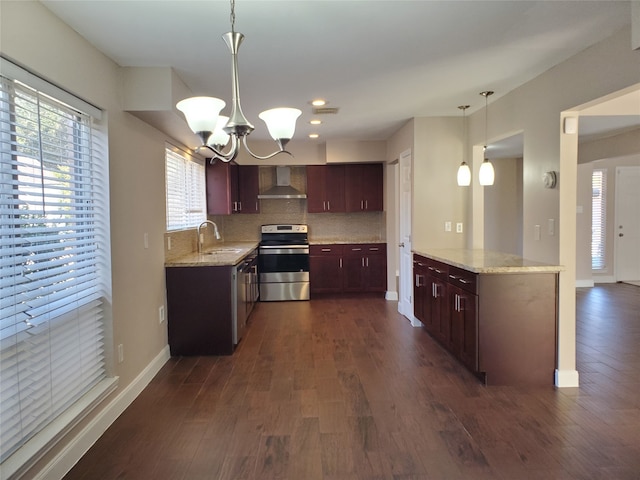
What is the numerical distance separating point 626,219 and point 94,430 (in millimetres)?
8513

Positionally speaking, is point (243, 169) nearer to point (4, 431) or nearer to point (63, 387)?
point (63, 387)

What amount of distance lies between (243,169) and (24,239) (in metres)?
4.46

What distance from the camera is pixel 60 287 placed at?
2.16 m

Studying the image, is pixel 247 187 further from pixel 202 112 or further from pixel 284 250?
pixel 202 112

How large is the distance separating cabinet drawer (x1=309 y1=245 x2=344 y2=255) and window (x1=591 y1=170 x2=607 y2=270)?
4.65 m

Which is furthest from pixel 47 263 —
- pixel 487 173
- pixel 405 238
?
pixel 405 238

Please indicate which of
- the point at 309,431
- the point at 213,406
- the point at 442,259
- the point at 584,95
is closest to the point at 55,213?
the point at 213,406

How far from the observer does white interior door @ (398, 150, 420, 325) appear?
485cm

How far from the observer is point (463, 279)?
10.5 ft

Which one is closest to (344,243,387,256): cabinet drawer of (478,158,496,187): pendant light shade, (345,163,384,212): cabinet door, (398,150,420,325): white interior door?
(345,163,384,212): cabinet door

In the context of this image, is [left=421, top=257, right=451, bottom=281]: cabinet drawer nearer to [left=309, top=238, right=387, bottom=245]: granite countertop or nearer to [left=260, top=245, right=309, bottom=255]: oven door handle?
[left=309, top=238, right=387, bottom=245]: granite countertop

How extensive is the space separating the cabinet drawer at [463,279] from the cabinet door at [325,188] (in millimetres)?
3103

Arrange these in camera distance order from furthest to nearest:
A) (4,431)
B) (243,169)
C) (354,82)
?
(243,169) < (354,82) < (4,431)

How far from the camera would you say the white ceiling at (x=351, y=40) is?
6.89 feet
